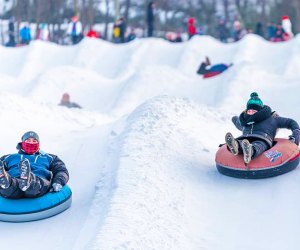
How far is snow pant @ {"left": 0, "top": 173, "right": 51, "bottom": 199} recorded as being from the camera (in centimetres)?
509

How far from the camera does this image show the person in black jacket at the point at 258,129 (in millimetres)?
5863

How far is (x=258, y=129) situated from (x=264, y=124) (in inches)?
3.9

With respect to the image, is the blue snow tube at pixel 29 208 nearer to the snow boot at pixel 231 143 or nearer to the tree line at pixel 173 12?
the snow boot at pixel 231 143

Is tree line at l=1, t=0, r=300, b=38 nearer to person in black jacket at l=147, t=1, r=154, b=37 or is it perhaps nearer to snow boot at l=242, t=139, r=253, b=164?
person in black jacket at l=147, t=1, r=154, b=37

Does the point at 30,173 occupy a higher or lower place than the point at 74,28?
higher

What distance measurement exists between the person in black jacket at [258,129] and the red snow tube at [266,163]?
87 mm

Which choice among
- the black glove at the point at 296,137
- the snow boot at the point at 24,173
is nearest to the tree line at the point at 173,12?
the black glove at the point at 296,137

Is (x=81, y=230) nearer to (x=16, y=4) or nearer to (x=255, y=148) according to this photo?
(x=255, y=148)

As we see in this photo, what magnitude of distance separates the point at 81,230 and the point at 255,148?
2.13 m

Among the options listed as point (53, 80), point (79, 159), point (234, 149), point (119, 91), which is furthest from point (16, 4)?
point (234, 149)

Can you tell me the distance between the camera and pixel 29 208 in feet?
17.1

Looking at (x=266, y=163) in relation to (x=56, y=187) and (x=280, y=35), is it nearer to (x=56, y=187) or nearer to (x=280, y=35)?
(x=56, y=187)

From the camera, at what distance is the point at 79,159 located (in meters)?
7.21

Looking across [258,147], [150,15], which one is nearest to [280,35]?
[150,15]
